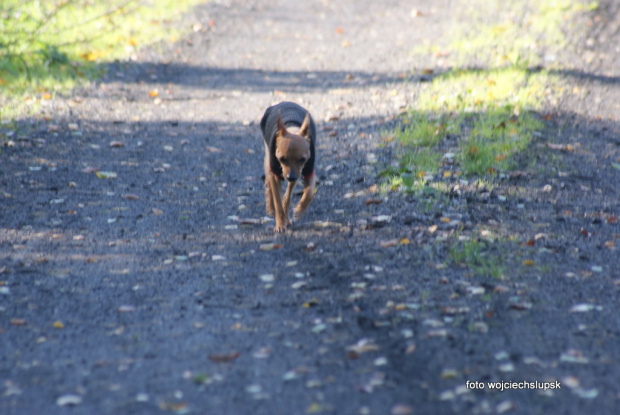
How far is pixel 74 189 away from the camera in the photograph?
693 centimetres

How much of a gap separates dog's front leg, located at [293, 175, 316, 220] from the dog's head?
1.14 feet

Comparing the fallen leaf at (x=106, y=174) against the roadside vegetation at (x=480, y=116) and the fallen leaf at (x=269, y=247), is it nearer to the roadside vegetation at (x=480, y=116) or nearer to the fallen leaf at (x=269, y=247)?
the fallen leaf at (x=269, y=247)

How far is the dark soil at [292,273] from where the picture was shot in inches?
144

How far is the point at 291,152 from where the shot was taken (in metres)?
5.73

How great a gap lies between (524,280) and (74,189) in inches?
185

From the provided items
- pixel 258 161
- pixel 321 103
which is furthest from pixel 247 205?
pixel 321 103

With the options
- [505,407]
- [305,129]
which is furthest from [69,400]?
[305,129]

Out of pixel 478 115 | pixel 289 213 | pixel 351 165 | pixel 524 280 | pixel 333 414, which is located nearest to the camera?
pixel 333 414

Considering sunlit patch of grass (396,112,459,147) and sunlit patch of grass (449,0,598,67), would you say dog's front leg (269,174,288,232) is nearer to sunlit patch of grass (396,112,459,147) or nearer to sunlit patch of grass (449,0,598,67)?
sunlit patch of grass (396,112,459,147)

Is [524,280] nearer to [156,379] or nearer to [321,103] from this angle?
[156,379]

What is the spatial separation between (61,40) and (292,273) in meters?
9.13

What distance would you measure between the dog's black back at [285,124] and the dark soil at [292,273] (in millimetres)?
561

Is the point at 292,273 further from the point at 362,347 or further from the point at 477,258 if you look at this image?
the point at 477,258

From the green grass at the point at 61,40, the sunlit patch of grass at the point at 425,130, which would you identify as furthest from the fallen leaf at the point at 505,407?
the green grass at the point at 61,40
